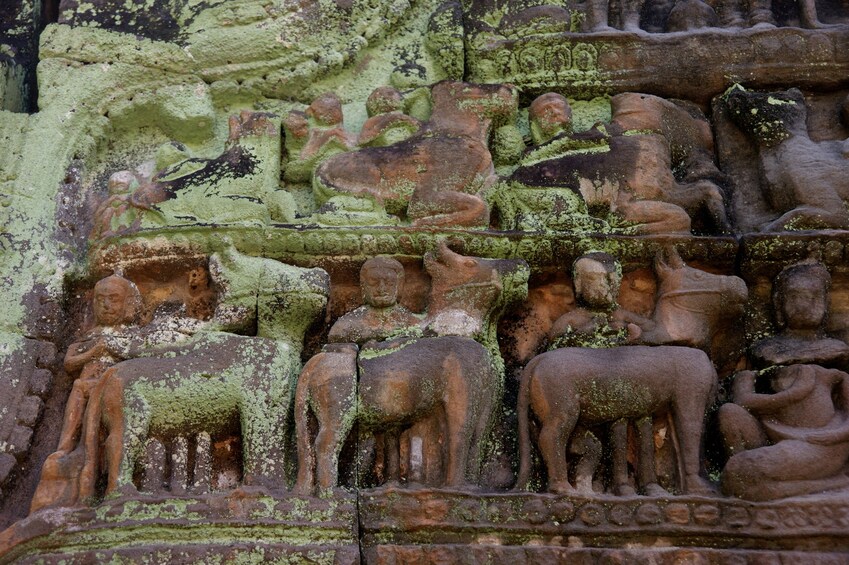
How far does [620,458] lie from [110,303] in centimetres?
237

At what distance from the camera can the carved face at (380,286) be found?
5.09m

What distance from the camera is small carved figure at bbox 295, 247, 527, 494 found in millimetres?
4586

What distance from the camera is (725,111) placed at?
5.97 m

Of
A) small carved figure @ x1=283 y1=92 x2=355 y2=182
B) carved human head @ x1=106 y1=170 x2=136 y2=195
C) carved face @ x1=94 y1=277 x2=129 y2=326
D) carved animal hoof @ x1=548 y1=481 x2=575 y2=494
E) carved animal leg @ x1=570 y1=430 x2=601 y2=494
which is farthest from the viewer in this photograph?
small carved figure @ x1=283 y1=92 x2=355 y2=182

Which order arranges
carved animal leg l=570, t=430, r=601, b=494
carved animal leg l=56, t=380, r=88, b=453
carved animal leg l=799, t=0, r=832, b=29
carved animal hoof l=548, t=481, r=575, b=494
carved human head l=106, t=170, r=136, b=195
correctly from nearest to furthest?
carved animal hoof l=548, t=481, r=575, b=494
carved animal leg l=570, t=430, r=601, b=494
carved animal leg l=56, t=380, r=88, b=453
carved human head l=106, t=170, r=136, b=195
carved animal leg l=799, t=0, r=832, b=29

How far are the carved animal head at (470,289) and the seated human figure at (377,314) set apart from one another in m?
0.13

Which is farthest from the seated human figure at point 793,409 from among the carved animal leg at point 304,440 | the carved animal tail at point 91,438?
the carved animal tail at point 91,438

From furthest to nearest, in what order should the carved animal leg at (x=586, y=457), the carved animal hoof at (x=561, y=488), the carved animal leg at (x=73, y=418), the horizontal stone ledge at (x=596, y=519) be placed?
the carved animal leg at (x=73, y=418)
the carved animal leg at (x=586, y=457)
the carved animal hoof at (x=561, y=488)
the horizontal stone ledge at (x=596, y=519)

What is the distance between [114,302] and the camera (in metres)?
5.08

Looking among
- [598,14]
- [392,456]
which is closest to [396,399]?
[392,456]

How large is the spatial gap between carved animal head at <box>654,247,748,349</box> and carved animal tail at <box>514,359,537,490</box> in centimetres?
67

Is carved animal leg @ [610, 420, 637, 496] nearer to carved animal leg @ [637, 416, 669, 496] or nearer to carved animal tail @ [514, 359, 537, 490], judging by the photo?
carved animal leg @ [637, 416, 669, 496]

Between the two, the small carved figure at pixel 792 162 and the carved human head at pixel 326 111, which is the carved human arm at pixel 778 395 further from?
the carved human head at pixel 326 111

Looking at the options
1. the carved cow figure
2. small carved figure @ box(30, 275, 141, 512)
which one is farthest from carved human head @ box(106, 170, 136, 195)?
the carved cow figure
